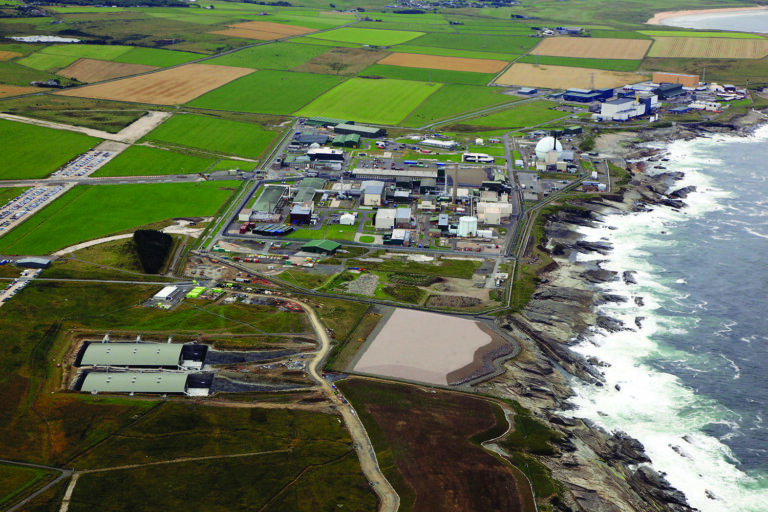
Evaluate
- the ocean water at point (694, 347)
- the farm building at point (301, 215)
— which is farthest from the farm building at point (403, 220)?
the ocean water at point (694, 347)

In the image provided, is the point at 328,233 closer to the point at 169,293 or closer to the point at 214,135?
the point at 169,293

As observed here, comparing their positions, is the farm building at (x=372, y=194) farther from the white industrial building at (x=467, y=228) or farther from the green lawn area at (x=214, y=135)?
the green lawn area at (x=214, y=135)

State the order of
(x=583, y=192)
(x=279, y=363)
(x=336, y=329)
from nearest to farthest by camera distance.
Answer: (x=279, y=363) → (x=336, y=329) → (x=583, y=192)

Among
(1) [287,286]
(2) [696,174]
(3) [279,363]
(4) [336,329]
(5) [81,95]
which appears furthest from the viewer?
(5) [81,95]

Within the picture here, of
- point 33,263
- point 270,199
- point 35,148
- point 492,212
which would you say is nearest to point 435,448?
point 492,212

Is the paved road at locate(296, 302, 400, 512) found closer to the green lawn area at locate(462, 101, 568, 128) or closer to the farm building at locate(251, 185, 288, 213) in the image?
the farm building at locate(251, 185, 288, 213)

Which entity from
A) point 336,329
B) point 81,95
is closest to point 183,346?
point 336,329

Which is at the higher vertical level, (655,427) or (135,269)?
(135,269)

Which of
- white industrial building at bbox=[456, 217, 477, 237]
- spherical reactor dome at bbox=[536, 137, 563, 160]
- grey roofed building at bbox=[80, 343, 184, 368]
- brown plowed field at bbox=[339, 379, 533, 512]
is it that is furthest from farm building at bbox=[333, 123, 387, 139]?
brown plowed field at bbox=[339, 379, 533, 512]

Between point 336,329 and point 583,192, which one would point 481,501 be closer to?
point 336,329
